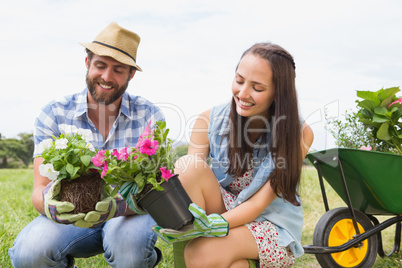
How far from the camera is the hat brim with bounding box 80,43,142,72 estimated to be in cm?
225

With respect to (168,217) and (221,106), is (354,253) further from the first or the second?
(168,217)

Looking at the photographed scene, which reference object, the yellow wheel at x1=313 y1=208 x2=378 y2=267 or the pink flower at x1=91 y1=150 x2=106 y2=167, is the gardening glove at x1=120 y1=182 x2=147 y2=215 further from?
the yellow wheel at x1=313 y1=208 x2=378 y2=267

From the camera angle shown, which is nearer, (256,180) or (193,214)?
(193,214)

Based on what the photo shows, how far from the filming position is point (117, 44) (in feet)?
7.67

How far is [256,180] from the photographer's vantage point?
194 centimetres

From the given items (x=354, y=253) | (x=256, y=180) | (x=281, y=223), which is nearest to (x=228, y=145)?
(x=256, y=180)

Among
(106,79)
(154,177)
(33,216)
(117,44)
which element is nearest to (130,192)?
(154,177)

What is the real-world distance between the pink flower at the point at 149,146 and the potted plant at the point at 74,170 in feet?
0.97

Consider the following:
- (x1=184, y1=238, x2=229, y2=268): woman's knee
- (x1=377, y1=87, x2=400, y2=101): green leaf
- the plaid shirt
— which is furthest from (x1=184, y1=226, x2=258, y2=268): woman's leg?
(x1=377, y1=87, x2=400, y2=101): green leaf

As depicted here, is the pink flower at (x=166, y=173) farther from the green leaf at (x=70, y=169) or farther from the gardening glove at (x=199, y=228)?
the green leaf at (x=70, y=169)

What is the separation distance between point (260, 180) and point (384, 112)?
1.44 metres

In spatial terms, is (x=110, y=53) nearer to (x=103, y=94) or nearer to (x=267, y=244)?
(x=103, y=94)

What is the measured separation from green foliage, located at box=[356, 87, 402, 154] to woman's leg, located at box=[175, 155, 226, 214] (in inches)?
61.4

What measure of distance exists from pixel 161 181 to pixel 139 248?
19.1 inches
